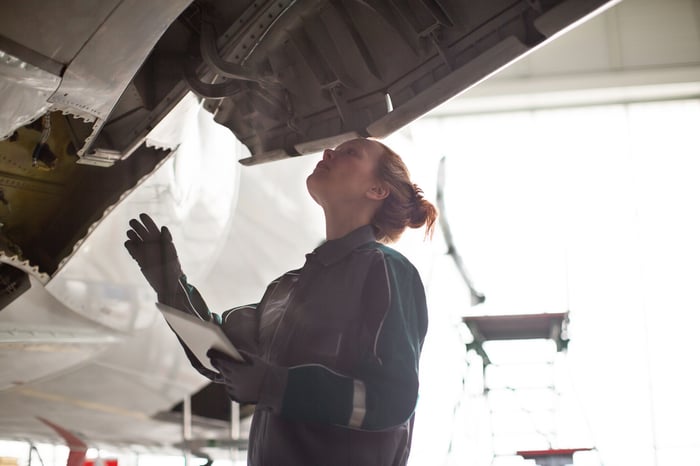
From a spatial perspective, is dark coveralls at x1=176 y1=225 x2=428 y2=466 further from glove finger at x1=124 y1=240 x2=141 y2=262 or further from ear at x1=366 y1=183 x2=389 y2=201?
glove finger at x1=124 y1=240 x2=141 y2=262

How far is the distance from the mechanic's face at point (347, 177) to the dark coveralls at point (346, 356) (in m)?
0.11

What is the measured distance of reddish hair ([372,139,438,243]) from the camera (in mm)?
1759

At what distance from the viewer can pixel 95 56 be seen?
1666mm

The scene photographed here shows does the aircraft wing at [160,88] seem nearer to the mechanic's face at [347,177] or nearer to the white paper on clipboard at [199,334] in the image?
the mechanic's face at [347,177]

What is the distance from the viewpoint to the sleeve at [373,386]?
4.42ft

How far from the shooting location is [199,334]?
4.64 feet

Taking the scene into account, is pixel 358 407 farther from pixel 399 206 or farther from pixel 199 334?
pixel 399 206

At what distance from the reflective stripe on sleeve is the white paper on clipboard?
0.21 meters

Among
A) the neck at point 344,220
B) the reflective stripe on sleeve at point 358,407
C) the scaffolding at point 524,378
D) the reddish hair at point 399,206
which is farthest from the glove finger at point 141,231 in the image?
the scaffolding at point 524,378

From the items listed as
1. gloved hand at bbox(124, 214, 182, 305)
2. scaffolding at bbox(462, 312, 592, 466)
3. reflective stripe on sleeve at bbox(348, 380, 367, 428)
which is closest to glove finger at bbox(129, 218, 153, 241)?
gloved hand at bbox(124, 214, 182, 305)

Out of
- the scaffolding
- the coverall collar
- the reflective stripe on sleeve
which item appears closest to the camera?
the reflective stripe on sleeve

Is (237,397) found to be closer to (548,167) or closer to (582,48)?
(548,167)

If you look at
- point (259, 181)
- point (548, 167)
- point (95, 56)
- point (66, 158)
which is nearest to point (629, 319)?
point (548, 167)

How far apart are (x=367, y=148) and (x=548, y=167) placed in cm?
958
